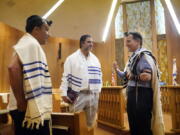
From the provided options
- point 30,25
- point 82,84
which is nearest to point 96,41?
point 82,84

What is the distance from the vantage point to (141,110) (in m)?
1.77

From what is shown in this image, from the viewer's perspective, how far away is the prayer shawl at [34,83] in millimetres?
1039

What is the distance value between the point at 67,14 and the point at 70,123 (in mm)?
3973

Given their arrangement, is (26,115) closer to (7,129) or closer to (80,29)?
(7,129)

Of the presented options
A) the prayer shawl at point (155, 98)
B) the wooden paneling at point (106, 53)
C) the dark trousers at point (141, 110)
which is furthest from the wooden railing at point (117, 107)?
the wooden paneling at point (106, 53)

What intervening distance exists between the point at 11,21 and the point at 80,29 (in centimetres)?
188

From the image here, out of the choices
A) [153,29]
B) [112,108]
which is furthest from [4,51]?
[153,29]

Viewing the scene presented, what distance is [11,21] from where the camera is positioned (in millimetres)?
4047

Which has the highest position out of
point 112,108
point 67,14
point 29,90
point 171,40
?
point 67,14

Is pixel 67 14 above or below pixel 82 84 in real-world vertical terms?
above

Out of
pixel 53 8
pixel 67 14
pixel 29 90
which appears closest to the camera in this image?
pixel 29 90

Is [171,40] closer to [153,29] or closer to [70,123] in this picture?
[153,29]

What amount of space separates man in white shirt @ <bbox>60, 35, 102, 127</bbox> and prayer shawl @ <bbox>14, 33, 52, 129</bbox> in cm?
85

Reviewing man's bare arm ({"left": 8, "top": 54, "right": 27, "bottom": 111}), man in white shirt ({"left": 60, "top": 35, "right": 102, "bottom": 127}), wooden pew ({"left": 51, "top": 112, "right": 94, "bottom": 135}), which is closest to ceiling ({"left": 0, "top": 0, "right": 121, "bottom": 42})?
man in white shirt ({"left": 60, "top": 35, "right": 102, "bottom": 127})
